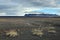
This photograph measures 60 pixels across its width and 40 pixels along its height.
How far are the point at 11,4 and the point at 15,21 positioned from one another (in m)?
0.23

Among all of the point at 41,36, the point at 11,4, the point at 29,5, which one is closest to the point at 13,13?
the point at 11,4

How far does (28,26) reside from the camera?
1.61 metres

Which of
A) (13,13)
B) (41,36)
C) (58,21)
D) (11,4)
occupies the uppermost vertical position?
(11,4)

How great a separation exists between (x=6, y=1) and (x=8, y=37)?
467 millimetres

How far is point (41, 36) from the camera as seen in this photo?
1.62m

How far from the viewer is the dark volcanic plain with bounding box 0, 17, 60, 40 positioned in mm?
1601

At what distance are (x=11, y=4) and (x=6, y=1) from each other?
0.07 meters

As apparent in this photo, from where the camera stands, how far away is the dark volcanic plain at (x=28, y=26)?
160cm

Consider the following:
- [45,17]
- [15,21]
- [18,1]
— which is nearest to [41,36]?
[45,17]

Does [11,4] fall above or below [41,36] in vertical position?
above

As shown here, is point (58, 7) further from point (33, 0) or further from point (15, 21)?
point (15, 21)

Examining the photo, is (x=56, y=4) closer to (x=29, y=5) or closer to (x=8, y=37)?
(x=29, y=5)

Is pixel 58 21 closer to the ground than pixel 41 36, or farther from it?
farther from it

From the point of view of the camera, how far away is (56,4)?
1545 millimetres
